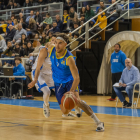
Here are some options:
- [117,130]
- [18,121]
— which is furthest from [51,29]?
[117,130]

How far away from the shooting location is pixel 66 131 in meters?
5.28

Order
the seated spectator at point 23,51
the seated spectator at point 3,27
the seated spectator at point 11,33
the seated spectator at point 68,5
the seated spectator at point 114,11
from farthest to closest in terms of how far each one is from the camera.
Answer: the seated spectator at point 3,27 → the seated spectator at point 11,33 → the seated spectator at point 68,5 → the seated spectator at point 23,51 → the seated spectator at point 114,11

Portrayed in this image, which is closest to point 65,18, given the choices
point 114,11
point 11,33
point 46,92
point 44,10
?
point 44,10

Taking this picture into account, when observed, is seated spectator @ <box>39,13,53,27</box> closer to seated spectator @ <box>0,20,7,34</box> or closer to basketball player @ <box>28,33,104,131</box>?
seated spectator @ <box>0,20,7,34</box>

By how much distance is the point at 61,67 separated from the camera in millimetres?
5645

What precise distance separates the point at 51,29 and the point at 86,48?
2407 millimetres

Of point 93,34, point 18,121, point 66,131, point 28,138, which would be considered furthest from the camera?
point 93,34

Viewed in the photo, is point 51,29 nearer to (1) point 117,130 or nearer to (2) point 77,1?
(2) point 77,1

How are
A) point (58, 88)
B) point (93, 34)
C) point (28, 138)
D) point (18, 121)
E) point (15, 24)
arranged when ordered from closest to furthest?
point (28, 138), point (58, 88), point (18, 121), point (93, 34), point (15, 24)

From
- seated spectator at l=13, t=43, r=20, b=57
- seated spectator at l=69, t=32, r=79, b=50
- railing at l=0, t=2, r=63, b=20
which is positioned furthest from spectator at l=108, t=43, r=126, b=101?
railing at l=0, t=2, r=63, b=20

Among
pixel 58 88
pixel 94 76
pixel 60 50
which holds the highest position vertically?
pixel 60 50

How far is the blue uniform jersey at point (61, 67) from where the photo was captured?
5560 millimetres

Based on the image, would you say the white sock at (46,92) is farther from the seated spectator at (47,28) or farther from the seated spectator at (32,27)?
the seated spectator at (32,27)

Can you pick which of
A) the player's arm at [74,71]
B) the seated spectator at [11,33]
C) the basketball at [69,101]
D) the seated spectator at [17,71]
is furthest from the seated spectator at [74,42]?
the basketball at [69,101]
